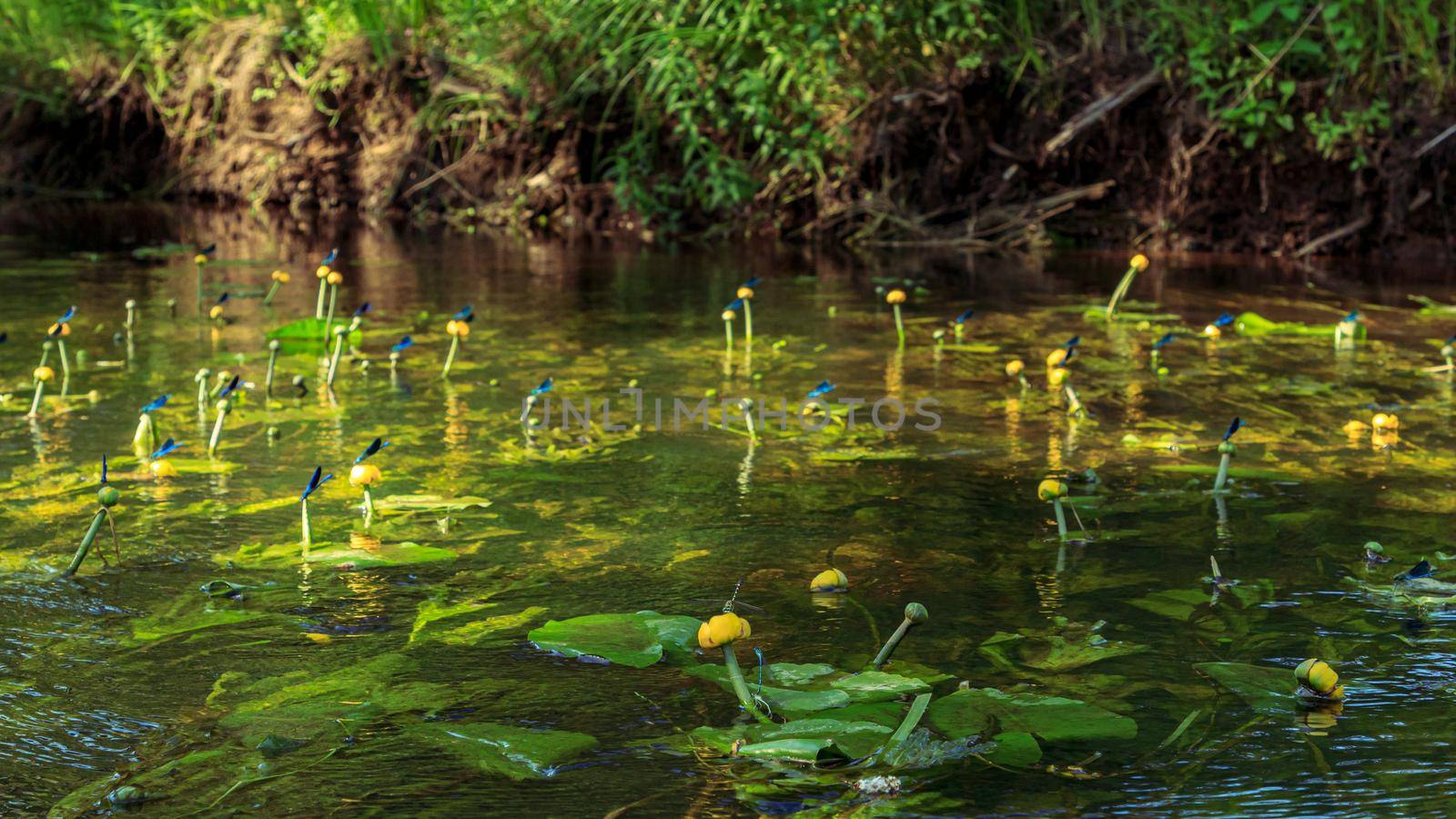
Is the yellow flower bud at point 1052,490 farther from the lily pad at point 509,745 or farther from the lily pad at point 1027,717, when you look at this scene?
the lily pad at point 509,745

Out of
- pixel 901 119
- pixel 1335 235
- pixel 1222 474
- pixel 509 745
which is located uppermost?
pixel 901 119

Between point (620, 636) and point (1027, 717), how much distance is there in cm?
54

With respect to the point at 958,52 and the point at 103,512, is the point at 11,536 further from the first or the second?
the point at 958,52

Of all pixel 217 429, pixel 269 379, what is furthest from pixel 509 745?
pixel 269 379

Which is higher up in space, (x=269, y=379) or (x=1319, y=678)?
(x=269, y=379)

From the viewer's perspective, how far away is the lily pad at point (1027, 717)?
1662 mm

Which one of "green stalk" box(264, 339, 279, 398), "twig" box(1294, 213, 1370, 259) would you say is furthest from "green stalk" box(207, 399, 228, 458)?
"twig" box(1294, 213, 1370, 259)

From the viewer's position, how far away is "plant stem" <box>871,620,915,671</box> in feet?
5.76

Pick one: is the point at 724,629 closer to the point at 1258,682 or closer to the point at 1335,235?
the point at 1258,682

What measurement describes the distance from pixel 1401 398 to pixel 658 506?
1998 mm

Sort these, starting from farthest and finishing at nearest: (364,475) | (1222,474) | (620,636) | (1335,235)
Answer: (1335,235), (1222,474), (364,475), (620,636)

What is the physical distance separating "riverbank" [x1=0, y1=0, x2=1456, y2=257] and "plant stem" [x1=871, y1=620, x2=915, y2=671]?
5.13 m

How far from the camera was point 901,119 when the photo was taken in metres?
7.21

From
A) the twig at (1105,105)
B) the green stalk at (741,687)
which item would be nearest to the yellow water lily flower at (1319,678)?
the green stalk at (741,687)
